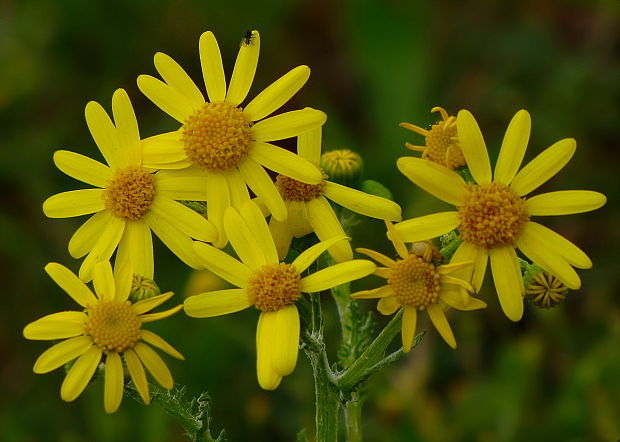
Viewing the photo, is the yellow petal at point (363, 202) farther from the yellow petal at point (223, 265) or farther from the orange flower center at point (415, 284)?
the yellow petal at point (223, 265)

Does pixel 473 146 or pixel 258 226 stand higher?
pixel 473 146

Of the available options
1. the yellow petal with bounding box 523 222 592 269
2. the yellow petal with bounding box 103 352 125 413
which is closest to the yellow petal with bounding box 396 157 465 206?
the yellow petal with bounding box 523 222 592 269

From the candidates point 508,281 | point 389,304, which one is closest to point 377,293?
point 389,304

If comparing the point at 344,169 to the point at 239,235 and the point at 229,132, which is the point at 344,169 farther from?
the point at 239,235

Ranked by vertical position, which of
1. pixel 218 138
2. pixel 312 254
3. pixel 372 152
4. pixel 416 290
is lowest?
pixel 416 290

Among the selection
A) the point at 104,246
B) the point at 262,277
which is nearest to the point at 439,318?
the point at 262,277

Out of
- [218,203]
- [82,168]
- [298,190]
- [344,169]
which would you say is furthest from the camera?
[344,169]

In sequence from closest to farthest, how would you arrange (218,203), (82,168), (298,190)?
1. (218,203)
2. (298,190)
3. (82,168)

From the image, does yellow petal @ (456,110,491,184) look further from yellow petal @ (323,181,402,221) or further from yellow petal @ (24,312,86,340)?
yellow petal @ (24,312,86,340)

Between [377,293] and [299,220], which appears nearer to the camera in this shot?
[377,293]
